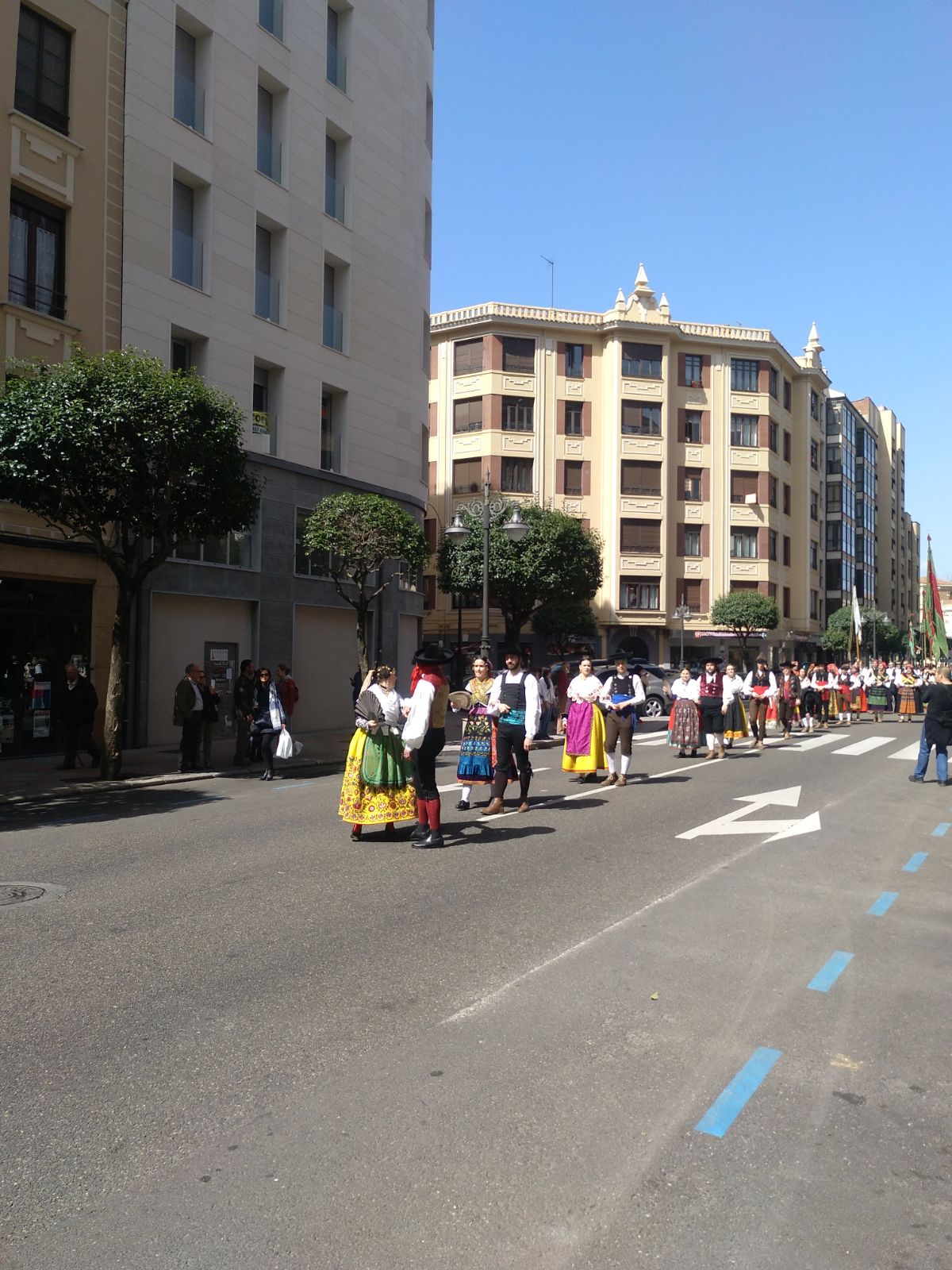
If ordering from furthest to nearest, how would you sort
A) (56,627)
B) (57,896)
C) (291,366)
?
(291,366) → (56,627) → (57,896)

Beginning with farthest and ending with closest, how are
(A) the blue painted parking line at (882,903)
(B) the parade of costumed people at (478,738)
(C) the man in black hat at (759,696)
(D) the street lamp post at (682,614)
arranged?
(D) the street lamp post at (682,614) < (C) the man in black hat at (759,696) < (B) the parade of costumed people at (478,738) < (A) the blue painted parking line at (882,903)

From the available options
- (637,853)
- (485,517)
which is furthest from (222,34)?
(637,853)

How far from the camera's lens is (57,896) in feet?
24.8

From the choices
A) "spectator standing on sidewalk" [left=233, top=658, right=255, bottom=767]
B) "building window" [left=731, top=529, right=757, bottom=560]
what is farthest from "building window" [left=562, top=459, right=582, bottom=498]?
"spectator standing on sidewalk" [left=233, top=658, right=255, bottom=767]

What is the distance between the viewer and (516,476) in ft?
165

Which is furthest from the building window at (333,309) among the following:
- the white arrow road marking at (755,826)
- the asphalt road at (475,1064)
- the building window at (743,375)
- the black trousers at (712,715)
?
the building window at (743,375)

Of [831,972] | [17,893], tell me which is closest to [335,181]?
[17,893]

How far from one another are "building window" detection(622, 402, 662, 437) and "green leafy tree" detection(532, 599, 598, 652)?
9973mm

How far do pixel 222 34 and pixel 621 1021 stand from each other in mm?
23588

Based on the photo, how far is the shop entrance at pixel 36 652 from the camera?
17688 mm

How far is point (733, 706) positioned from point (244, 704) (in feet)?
30.0

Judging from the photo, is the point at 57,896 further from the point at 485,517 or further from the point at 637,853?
the point at 485,517

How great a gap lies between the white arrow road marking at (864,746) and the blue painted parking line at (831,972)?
569 inches

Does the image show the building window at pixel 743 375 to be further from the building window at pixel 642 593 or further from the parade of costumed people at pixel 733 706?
the parade of costumed people at pixel 733 706
